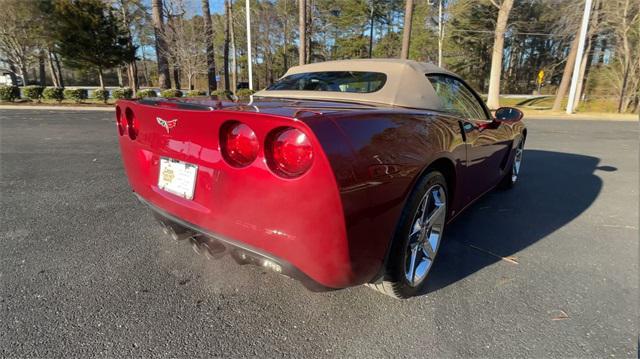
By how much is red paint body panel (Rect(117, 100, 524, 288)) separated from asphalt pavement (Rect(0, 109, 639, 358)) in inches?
19.4

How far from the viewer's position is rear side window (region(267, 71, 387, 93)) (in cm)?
263

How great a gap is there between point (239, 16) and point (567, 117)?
2971cm

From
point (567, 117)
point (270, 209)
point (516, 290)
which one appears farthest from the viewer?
point (567, 117)

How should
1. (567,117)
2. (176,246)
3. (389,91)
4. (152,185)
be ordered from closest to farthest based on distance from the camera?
1. (152,185)
2. (389,91)
3. (176,246)
4. (567,117)

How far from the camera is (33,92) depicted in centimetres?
1706

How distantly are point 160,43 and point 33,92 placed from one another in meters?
6.74

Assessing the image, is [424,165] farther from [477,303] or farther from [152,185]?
[152,185]

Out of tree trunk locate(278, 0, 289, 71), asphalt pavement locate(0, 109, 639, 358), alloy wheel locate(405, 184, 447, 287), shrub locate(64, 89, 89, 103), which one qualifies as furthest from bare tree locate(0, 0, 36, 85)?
alloy wheel locate(405, 184, 447, 287)

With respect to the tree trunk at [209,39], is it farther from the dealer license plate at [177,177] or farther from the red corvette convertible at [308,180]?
the dealer license plate at [177,177]

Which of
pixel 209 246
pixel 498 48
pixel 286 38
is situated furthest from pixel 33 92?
pixel 286 38

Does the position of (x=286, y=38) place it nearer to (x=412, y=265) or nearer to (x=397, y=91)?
(x=397, y=91)

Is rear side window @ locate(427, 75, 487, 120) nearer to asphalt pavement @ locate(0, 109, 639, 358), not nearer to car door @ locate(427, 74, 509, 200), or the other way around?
car door @ locate(427, 74, 509, 200)

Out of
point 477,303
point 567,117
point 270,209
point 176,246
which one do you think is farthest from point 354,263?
point 567,117

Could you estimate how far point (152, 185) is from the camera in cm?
206
